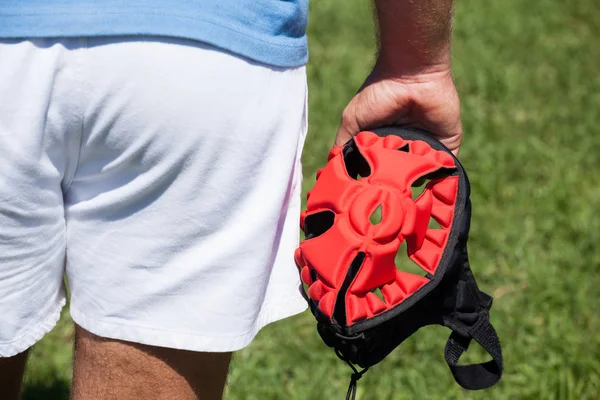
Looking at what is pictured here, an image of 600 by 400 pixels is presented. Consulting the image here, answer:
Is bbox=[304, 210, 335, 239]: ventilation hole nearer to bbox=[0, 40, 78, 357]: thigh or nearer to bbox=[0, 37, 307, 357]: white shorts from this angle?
bbox=[0, 37, 307, 357]: white shorts

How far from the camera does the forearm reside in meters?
1.54

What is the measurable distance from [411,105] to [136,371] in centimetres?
71

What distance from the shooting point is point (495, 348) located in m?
1.71

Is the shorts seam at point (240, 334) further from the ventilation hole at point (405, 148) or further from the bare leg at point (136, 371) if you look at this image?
the ventilation hole at point (405, 148)

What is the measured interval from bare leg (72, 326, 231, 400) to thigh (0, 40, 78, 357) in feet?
0.35

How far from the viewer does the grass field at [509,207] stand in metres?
2.88

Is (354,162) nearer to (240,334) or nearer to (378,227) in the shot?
(378,227)

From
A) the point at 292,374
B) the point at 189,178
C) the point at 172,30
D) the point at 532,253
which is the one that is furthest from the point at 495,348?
the point at 532,253

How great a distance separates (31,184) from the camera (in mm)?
1334

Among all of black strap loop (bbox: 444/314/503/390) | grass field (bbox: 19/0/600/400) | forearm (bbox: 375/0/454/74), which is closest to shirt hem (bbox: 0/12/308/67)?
forearm (bbox: 375/0/454/74)

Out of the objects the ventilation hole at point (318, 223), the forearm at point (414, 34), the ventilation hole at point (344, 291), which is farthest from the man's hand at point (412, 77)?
the ventilation hole at point (344, 291)

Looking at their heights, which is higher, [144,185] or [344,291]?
[144,185]


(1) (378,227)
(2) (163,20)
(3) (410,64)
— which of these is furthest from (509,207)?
(2) (163,20)

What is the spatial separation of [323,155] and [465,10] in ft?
6.77
